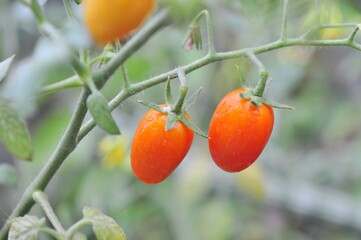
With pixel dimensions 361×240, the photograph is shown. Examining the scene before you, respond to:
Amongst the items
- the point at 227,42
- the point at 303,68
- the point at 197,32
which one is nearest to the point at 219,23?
the point at 227,42

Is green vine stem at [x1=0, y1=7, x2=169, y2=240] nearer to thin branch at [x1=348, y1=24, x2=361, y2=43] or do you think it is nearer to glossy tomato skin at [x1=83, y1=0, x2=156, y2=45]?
glossy tomato skin at [x1=83, y1=0, x2=156, y2=45]

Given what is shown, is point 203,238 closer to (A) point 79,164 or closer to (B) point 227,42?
(A) point 79,164

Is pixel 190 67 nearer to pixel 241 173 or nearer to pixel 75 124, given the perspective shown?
pixel 75 124

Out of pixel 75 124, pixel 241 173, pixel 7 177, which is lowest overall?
pixel 241 173

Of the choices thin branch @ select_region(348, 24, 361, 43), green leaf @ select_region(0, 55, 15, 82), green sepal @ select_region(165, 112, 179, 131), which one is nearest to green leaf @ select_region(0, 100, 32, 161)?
green leaf @ select_region(0, 55, 15, 82)

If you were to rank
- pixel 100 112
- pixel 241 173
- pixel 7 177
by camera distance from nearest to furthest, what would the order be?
pixel 100 112 → pixel 7 177 → pixel 241 173

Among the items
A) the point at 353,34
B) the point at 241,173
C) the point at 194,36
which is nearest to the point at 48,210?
the point at 194,36

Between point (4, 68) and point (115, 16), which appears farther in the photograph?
point (4, 68)
